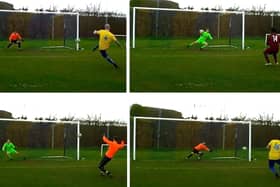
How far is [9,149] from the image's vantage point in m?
8.48

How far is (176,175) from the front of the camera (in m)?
8.45

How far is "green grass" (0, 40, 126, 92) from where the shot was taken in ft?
27.5

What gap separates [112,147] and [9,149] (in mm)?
1372

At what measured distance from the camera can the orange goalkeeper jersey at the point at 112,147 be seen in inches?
331

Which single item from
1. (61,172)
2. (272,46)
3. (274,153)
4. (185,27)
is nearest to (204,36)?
(185,27)

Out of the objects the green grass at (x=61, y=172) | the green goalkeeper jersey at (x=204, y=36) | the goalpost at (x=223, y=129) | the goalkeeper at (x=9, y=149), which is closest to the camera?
the green grass at (x=61, y=172)

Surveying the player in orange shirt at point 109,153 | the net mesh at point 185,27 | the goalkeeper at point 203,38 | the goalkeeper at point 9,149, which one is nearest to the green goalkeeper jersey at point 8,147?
the goalkeeper at point 9,149

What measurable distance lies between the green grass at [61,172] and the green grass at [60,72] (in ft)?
2.90

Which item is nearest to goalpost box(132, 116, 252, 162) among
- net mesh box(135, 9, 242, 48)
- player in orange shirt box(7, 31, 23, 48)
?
net mesh box(135, 9, 242, 48)

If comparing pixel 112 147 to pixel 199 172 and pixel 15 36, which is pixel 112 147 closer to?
pixel 199 172

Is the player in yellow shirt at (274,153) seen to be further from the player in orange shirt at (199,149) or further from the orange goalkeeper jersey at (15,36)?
the orange goalkeeper jersey at (15,36)

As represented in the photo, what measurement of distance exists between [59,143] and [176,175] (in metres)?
1.63

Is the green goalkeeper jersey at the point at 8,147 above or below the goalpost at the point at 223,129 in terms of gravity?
below

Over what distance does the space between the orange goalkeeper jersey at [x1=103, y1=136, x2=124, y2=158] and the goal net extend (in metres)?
1.33
